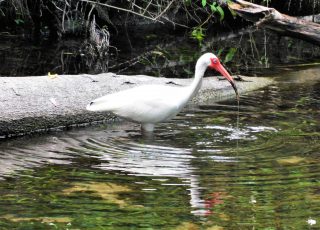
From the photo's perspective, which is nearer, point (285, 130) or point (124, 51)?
point (285, 130)

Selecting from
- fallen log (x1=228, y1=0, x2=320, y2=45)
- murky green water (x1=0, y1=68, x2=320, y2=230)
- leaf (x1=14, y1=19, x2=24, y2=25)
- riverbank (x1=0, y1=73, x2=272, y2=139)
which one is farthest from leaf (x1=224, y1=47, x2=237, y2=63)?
leaf (x1=14, y1=19, x2=24, y2=25)

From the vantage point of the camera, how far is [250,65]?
12156 millimetres

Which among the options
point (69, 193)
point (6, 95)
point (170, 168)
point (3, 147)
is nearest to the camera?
point (69, 193)

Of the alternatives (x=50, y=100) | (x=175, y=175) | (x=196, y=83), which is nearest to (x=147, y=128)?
(x=196, y=83)

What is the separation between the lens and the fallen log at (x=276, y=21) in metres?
9.45

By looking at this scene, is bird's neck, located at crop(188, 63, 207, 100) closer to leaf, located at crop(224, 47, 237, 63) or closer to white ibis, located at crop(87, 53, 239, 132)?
white ibis, located at crop(87, 53, 239, 132)

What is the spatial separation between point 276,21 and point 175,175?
4307mm

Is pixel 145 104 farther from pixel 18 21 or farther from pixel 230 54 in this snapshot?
pixel 18 21

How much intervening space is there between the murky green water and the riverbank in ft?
0.62

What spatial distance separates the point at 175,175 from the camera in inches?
234

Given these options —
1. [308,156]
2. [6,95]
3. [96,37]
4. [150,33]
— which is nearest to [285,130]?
[308,156]

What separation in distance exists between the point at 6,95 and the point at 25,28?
887cm

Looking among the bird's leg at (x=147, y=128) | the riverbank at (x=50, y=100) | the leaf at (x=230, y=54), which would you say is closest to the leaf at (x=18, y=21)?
the leaf at (x=230, y=54)

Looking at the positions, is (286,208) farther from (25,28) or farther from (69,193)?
(25,28)
